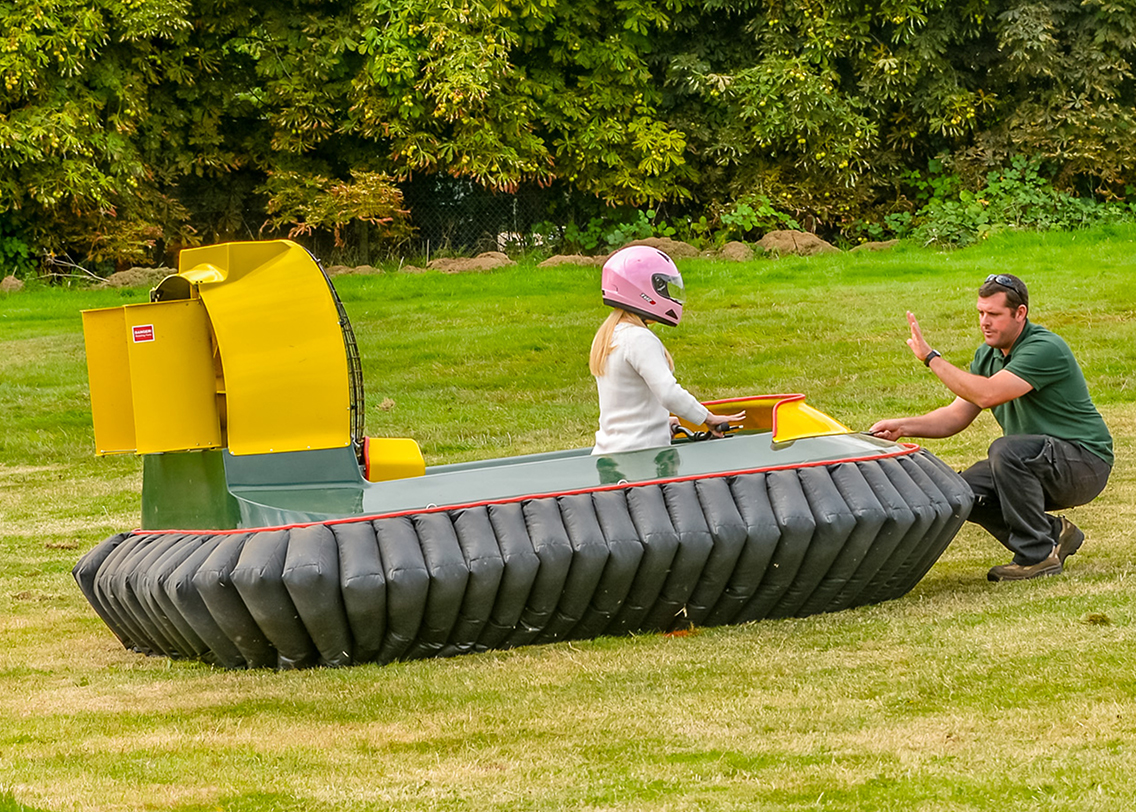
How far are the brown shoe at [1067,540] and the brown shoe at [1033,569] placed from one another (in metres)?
0.09

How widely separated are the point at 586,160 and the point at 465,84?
80.0 inches

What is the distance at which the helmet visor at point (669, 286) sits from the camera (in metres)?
4.63

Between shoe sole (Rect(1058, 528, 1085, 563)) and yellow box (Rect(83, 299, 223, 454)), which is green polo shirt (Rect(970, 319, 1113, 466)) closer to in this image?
shoe sole (Rect(1058, 528, 1085, 563))

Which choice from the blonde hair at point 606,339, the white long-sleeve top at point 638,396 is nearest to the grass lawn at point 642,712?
the white long-sleeve top at point 638,396

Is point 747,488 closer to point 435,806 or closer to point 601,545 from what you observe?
point 601,545

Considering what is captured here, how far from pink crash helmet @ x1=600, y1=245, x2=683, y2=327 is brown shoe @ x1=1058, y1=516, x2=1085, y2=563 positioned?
1566 mm

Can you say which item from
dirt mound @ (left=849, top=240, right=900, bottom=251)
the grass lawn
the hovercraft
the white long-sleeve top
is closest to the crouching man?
the grass lawn

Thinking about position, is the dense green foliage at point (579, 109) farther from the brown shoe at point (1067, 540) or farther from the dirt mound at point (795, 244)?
the brown shoe at point (1067, 540)

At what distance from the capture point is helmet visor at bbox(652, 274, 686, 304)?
15.2 feet

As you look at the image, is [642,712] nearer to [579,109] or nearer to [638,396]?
[638,396]

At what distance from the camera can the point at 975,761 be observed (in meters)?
2.87

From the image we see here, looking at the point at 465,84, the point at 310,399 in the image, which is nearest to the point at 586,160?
the point at 465,84

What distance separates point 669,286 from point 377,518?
1.35m

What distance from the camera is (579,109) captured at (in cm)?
1661
